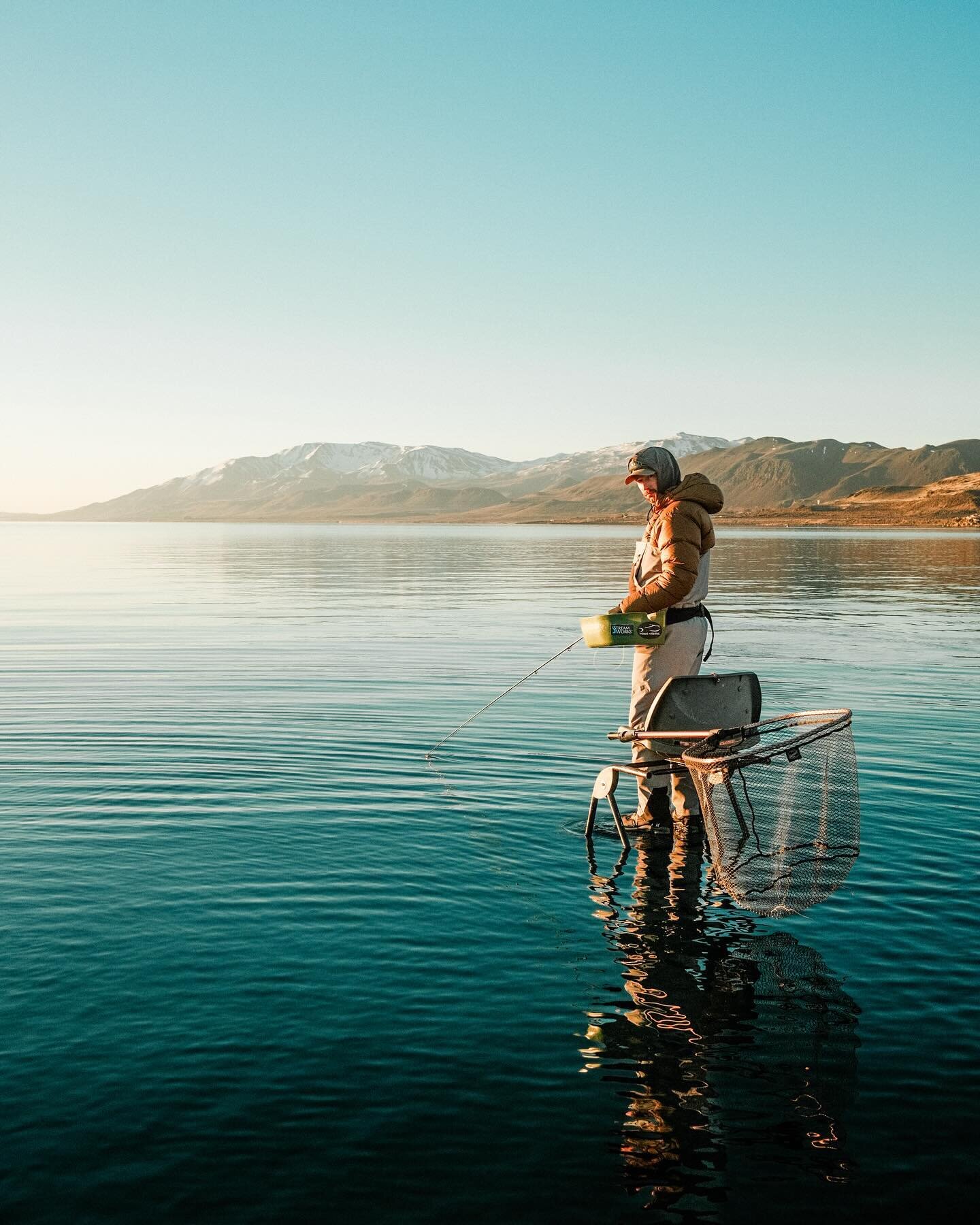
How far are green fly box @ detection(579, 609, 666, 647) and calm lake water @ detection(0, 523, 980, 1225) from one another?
195cm

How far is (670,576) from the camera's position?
31.0ft

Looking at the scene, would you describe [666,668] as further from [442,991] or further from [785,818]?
[442,991]

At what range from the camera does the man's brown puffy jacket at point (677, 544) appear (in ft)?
31.0

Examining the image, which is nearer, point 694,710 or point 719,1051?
point 719,1051

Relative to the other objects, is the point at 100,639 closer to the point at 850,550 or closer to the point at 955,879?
the point at 955,879

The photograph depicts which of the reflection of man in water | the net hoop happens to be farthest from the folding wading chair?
the reflection of man in water

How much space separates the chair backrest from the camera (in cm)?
922

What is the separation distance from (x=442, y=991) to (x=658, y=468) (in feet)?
15.8

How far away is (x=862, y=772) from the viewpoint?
13.7m

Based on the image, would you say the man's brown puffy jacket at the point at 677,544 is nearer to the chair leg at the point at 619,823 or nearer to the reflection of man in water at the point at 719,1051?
the chair leg at the point at 619,823

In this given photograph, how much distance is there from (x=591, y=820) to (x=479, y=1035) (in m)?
4.07

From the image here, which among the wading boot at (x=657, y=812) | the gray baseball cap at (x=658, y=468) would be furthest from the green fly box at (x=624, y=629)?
the wading boot at (x=657, y=812)

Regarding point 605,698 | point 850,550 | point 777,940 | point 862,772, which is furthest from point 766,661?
point 850,550

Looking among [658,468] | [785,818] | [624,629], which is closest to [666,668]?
[624,629]
